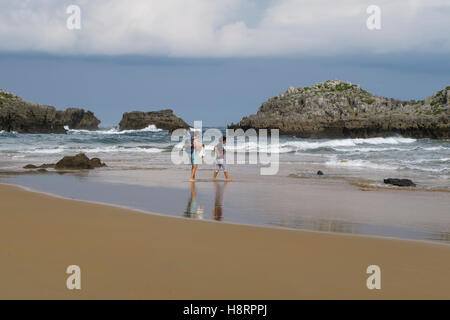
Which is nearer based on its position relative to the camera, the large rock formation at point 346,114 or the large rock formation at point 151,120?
the large rock formation at point 346,114

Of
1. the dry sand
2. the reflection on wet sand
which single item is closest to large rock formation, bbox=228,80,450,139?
the reflection on wet sand

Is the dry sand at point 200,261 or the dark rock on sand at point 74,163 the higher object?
the dark rock on sand at point 74,163

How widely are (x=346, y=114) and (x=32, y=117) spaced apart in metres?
54.5

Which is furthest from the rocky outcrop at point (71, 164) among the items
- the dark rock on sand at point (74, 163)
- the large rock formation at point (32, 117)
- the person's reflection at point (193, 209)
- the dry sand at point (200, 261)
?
the large rock formation at point (32, 117)

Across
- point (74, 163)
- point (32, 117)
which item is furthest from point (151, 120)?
point (74, 163)

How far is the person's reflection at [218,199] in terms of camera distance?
879 cm

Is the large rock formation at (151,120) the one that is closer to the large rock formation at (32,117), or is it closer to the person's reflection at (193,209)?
the large rock formation at (32,117)

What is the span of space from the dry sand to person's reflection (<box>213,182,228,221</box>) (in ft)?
4.25

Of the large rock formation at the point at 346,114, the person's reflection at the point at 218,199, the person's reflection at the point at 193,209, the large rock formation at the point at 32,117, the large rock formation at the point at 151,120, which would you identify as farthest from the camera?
the large rock formation at the point at 151,120

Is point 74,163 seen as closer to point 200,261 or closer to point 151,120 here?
point 200,261

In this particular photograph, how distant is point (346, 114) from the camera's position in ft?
248

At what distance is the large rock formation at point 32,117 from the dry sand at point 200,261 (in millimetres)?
85080

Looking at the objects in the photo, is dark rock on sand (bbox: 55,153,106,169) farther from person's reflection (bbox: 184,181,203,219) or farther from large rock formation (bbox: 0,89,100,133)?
large rock formation (bbox: 0,89,100,133)

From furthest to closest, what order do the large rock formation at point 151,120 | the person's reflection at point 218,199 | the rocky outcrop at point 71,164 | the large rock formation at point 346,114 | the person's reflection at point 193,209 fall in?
the large rock formation at point 151,120 < the large rock formation at point 346,114 < the rocky outcrop at point 71,164 < the person's reflection at point 218,199 < the person's reflection at point 193,209
